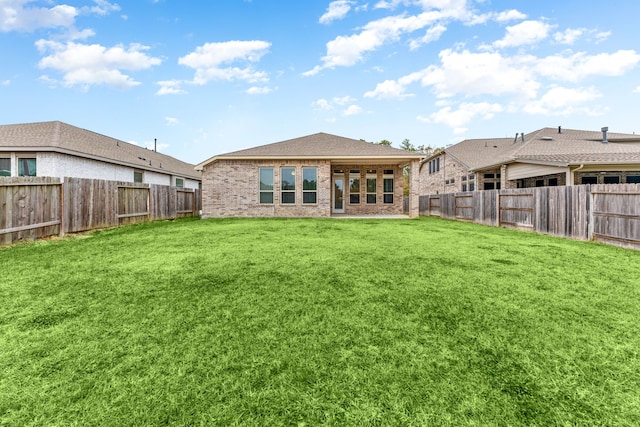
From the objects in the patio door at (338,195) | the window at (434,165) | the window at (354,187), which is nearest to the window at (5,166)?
the patio door at (338,195)

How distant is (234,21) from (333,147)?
9.12 meters

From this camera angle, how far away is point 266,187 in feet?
49.5

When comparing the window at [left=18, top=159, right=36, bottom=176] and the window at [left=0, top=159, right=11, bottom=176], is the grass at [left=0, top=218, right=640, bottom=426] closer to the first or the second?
the window at [left=18, top=159, right=36, bottom=176]

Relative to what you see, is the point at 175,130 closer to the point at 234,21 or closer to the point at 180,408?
the point at 234,21

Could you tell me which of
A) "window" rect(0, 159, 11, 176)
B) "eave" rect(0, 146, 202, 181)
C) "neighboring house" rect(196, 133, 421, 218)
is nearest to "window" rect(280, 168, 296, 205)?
"neighboring house" rect(196, 133, 421, 218)

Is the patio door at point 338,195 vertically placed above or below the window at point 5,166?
below

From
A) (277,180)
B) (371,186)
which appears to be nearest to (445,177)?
(371,186)

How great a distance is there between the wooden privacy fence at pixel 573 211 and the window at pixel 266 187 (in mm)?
10284

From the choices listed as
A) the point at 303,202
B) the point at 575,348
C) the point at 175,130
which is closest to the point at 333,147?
the point at 303,202

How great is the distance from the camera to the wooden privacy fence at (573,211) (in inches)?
267

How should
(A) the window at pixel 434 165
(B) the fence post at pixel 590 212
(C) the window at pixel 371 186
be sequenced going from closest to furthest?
(B) the fence post at pixel 590 212
(C) the window at pixel 371 186
(A) the window at pixel 434 165

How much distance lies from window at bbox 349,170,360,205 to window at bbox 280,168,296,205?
160 inches

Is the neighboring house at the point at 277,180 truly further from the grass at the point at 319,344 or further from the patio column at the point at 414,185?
the grass at the point at 319,344

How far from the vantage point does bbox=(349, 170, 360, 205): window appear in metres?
17.4
